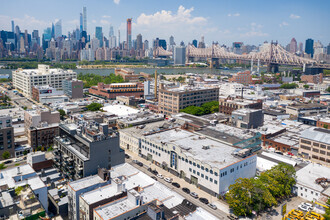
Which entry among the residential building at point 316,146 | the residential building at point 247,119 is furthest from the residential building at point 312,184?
the residential building at point 247,119

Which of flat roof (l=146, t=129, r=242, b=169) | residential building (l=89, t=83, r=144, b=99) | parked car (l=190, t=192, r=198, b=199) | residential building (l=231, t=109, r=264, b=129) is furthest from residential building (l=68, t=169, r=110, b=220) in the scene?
residential building (l=89, t=83, r=144, b=99)

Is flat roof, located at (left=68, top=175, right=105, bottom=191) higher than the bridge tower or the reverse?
the reverse

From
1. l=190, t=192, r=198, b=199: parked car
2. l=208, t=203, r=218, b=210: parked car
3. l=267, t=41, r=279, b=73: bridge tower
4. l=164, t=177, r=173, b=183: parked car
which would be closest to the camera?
l=208, t=203, r=218, b=210: parked car

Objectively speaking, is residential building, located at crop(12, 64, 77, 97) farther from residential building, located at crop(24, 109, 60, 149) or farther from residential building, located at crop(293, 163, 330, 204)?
residential building, located at crop(293, 163, 330, 204)

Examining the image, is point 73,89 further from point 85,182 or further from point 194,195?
point 194,195

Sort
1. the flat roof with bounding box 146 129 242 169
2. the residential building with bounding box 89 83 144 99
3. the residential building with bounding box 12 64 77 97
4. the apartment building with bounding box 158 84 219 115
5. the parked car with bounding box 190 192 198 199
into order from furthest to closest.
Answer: the residential building with bounding box 12 64 77 97
the residential building with bounding box 89 83 144 99
the apartment building with bounding box 158 84 219 115
the flat roof with bounding box 146 129 242 169
the parked car with bounding box 190 192 198 199

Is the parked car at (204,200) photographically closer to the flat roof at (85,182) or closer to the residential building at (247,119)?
the flat roof at (85,182)

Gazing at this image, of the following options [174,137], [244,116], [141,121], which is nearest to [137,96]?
[141,121]

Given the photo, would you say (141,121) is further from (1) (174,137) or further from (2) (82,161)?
(2) (82,161)
